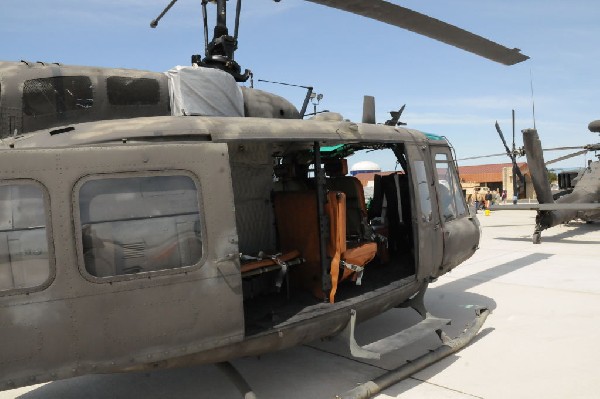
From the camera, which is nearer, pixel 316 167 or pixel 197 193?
pixel 197 193

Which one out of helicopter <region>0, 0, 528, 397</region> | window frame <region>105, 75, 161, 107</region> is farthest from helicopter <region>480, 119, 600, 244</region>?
window frame <region>105, 75, 161, 107</region>

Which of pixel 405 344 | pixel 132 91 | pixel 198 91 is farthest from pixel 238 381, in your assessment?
pixel 132 91

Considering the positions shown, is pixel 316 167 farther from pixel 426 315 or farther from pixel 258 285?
pixel 426 315

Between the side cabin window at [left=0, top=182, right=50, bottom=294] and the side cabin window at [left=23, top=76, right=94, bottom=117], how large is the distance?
5.55ft

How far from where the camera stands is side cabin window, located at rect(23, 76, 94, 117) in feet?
14.5

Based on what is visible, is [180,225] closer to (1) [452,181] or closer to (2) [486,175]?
(1) [452,181]

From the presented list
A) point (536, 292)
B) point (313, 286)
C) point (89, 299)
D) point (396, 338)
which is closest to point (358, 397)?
point (396, 338)

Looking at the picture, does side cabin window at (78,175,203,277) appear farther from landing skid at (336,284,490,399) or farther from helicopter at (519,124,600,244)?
helicopter at (519,124,600,244)

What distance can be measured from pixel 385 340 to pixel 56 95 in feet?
13.5

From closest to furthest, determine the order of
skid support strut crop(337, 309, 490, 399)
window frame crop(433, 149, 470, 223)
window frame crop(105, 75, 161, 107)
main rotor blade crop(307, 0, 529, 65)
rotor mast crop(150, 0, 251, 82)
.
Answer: skid support strut crop(337, 309, 490, 399) < window frame crop(105, 75, 161, 107) < main rotor blade crop(307, 0, 529, 65) < window frame crop(433, 149, 470, 223) < rotor mast crop(150, 0, 251, 82)

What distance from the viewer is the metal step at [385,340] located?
4375mm

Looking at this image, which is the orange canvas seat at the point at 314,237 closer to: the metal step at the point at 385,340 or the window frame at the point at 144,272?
the metal step at the point at 385,340

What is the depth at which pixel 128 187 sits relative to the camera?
11.2 ft

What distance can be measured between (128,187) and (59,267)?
0.72 m
